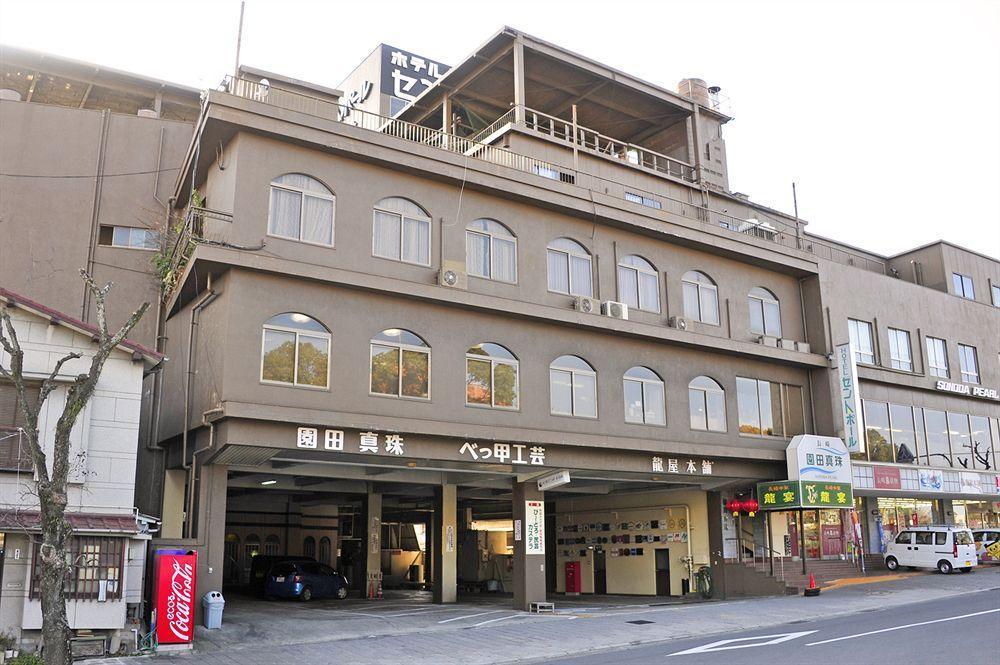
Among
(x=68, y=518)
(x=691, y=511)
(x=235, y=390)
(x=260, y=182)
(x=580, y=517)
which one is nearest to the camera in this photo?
(x=68, y=518)

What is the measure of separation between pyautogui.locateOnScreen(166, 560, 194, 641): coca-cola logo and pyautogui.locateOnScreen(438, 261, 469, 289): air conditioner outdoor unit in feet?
30.5

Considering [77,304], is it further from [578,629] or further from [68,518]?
[578,629]

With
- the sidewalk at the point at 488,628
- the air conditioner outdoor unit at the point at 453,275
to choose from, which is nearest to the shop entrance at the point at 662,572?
the sidewalk at the point at 488,628

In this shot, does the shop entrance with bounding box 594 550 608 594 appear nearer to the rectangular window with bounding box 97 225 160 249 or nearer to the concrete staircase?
the concrete staircase

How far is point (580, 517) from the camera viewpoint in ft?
118

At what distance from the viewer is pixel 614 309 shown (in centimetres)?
2616

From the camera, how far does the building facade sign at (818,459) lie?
94.5ft

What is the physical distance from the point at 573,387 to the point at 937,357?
777 inches

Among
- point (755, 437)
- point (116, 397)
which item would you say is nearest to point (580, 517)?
point (755, 437)

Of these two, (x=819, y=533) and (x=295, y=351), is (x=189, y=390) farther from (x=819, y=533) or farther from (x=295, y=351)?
(x=819, y=533)

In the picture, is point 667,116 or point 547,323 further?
point 667,116

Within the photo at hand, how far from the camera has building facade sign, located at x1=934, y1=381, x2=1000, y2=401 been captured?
118 ft

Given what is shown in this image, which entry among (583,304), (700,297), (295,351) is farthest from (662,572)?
(295,351)

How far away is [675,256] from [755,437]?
6.49 metres
